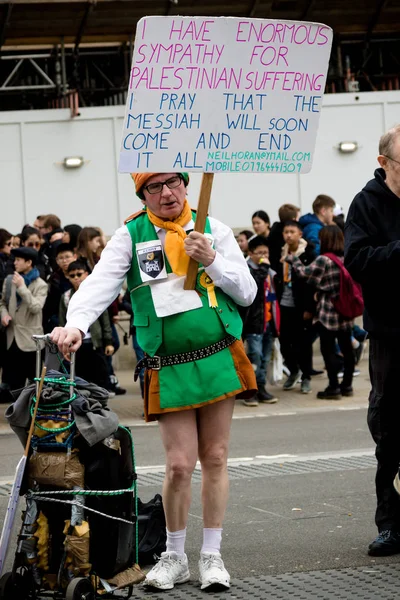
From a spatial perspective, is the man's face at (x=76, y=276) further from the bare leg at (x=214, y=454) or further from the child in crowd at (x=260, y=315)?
the bare leg at (x=214, y=454)

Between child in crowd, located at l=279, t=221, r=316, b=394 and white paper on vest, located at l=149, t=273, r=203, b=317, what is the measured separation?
25.8ft

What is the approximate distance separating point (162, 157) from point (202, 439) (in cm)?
127

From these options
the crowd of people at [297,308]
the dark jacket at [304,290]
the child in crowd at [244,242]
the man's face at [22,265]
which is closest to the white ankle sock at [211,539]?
the crowd of people at [297,308]

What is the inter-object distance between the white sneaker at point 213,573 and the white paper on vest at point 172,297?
1115mm

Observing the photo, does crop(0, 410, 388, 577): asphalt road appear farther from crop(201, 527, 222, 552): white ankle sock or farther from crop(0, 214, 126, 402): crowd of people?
crop(0, 214, 126, 402): crowd of people

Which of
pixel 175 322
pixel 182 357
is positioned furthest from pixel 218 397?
pixel 175 322

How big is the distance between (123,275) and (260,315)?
7.38 metres

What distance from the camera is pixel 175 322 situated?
5320mm

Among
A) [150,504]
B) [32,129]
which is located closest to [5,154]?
[32,129]

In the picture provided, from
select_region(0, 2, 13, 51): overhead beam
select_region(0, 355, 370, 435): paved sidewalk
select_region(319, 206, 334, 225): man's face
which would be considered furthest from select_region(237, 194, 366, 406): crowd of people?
select_region(0, 2, 13, 51): overhead beam

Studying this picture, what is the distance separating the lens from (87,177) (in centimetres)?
1933

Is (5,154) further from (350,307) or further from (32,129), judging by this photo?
(350,307)

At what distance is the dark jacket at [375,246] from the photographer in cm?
567

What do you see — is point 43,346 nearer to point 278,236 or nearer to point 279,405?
point 279,405
